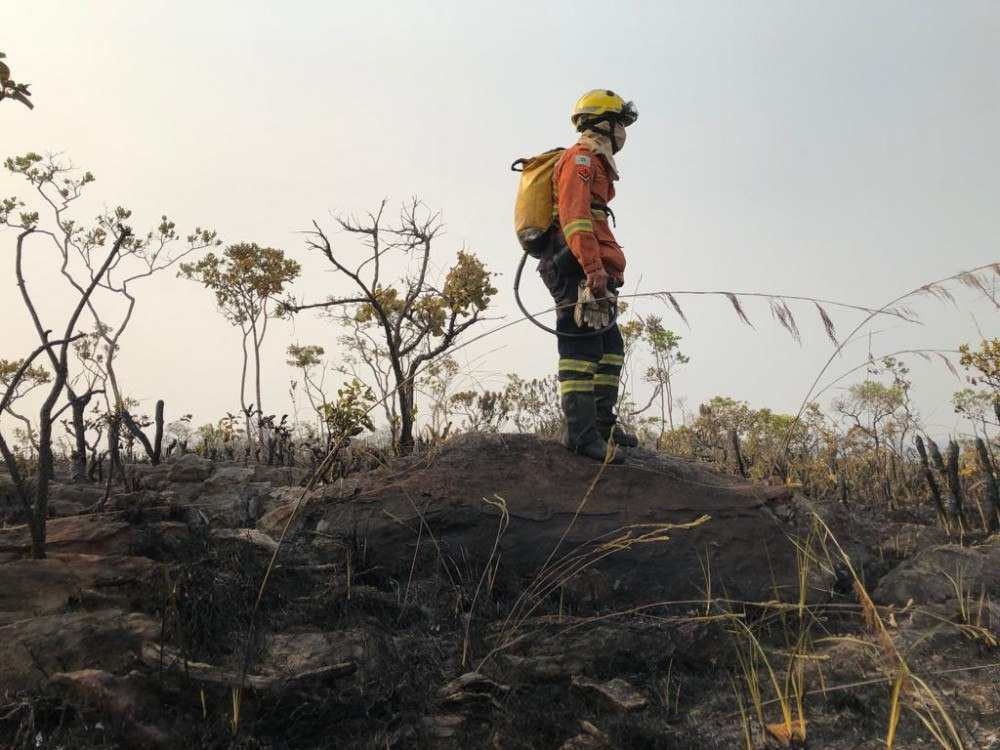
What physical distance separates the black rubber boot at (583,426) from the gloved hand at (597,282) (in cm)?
63

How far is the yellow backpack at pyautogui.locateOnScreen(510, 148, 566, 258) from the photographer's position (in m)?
5.09

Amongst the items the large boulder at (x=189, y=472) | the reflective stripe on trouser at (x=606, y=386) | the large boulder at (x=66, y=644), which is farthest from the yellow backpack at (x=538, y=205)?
the large boulder at (x=189, y=472)

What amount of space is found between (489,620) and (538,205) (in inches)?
108

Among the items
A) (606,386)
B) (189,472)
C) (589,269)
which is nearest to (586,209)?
(589,269)

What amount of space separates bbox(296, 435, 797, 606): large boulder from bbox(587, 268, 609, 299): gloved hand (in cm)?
104

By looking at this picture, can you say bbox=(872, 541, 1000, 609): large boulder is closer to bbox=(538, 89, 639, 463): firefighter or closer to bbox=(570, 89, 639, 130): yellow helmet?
bbox=(538, 89, 639, 463): firefighter

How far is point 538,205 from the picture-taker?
509cm

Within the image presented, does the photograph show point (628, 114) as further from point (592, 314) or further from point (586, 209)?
point (592, 314)

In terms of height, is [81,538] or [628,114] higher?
[628,114]

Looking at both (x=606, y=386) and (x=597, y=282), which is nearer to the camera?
(x=597, y=282)

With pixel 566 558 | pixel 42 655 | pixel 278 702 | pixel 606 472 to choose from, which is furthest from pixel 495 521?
pixel 42 655

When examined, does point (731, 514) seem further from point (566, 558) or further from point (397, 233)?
point (397, 233)

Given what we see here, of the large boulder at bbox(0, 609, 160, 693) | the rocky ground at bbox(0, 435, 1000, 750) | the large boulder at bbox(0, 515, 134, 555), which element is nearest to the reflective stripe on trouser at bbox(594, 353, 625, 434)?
the rocky ground at bbox(0, 435, 1000, 750)

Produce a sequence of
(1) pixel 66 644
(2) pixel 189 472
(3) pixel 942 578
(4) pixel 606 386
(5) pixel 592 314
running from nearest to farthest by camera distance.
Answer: (1) pixel 66 644 < (3) pixel 942 578 < (5) pixel 592 314 < (4) pixel 606 386 < (2) pixel 189 472
